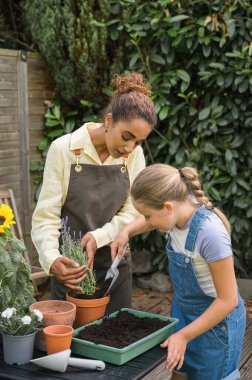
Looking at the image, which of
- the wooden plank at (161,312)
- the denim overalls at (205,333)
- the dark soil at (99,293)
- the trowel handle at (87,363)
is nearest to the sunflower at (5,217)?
the dark soil at (99,293)

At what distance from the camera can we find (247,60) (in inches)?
174

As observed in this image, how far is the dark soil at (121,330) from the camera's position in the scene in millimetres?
1853

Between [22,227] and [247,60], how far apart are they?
86.3 inches

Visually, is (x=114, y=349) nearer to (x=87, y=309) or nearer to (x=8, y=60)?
(x=87, y=309)

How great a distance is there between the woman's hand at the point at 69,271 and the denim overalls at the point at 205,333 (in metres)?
0.33

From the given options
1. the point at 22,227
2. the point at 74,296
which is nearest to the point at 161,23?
the point at 22,227

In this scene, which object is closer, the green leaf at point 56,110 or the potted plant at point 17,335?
the potted plant at point 17,335

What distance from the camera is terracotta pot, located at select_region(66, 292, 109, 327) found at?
2.06m

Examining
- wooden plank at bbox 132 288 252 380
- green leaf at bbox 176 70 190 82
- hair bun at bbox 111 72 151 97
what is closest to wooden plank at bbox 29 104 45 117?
green leaf at bbox 176 70 190 82

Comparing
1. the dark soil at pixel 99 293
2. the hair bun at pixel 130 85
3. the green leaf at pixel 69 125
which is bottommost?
the green leaf at pixel 69 125

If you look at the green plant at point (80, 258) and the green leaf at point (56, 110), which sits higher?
the green plant at point (80, 258)

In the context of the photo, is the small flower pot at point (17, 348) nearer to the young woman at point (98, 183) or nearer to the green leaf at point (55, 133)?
the young woman at point (98, 183)

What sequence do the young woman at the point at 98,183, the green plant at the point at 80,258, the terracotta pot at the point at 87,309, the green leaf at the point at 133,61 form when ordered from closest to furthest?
the terracotta pot at the point at 87,309 → the green plant at the point at 80,258 → the young woman at the point at 98,183 → the green leaf at the point at 133,61

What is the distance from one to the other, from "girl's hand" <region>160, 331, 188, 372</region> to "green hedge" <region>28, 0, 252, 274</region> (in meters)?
2.79
